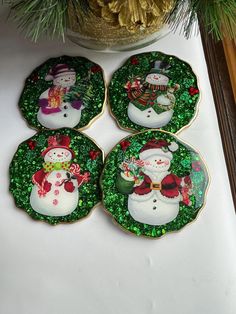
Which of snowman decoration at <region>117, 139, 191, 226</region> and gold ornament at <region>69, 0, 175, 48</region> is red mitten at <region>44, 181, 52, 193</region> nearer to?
snowman decoration at <region>117, 139, 191, 226</region>

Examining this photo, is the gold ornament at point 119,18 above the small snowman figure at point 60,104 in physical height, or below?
above

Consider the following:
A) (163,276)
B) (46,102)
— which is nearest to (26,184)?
(46,102)

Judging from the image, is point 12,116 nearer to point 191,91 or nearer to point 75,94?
point 75,94

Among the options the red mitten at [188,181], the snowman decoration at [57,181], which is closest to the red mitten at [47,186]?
the snowman decoration at [57,181]

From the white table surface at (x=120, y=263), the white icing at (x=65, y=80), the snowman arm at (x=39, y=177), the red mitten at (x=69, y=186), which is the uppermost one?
the white icing at (x=65, y=80)

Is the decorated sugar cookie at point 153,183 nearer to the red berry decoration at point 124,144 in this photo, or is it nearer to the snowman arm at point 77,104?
the red berry decoration at point 124,144

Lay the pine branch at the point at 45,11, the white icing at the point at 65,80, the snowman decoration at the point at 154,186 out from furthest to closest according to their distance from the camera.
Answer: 1. the white icing at the point at 65,80
2. the snowman decoration at the point at 154,186
3. the pine branch at the point at 45,11

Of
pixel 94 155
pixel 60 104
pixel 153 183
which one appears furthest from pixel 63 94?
pixel 153 183
